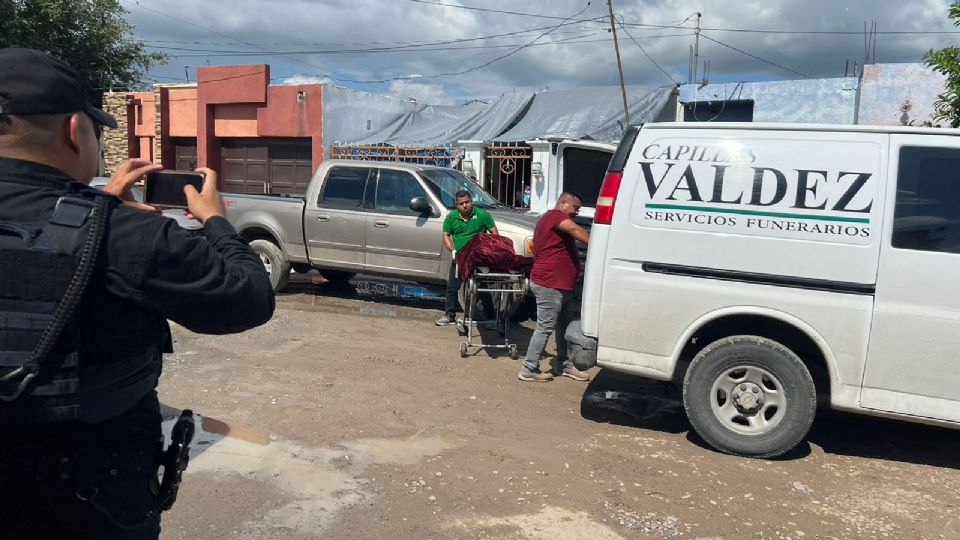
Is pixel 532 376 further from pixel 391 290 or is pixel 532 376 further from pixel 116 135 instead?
pixel 116 135

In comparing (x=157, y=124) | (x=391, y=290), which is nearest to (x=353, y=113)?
(x=157, y=124)

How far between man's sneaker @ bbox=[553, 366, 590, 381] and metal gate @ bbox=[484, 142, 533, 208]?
9.15 metres

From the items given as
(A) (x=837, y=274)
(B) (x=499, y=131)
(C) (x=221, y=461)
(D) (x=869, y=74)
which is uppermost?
(D) (x=869, y=74)

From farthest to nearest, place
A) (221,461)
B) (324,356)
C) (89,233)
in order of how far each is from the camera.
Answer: (324,356), (221,461), (89,233)

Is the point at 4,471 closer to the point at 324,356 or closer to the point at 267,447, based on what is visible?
the point at 267,447

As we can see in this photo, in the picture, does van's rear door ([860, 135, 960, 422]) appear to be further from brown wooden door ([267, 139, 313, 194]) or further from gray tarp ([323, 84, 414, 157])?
brown wooden door ([267, 139, 313, 194])

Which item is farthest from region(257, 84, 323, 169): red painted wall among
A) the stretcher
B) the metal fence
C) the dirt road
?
the dirt road

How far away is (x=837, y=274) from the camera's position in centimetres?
455

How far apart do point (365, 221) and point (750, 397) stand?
569cm

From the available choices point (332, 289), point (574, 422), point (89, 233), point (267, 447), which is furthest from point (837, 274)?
point (332, 289)

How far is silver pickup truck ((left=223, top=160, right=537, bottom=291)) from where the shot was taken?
8.96 meters

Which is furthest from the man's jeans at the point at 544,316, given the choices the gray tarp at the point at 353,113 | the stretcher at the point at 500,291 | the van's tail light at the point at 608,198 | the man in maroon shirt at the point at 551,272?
the gray tarp at the point at 353,113

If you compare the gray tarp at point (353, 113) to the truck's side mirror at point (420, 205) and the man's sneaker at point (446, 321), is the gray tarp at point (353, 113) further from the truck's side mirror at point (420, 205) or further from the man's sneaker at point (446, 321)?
the man's sneaker at point (446, 321)

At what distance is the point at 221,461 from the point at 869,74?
14695mm
